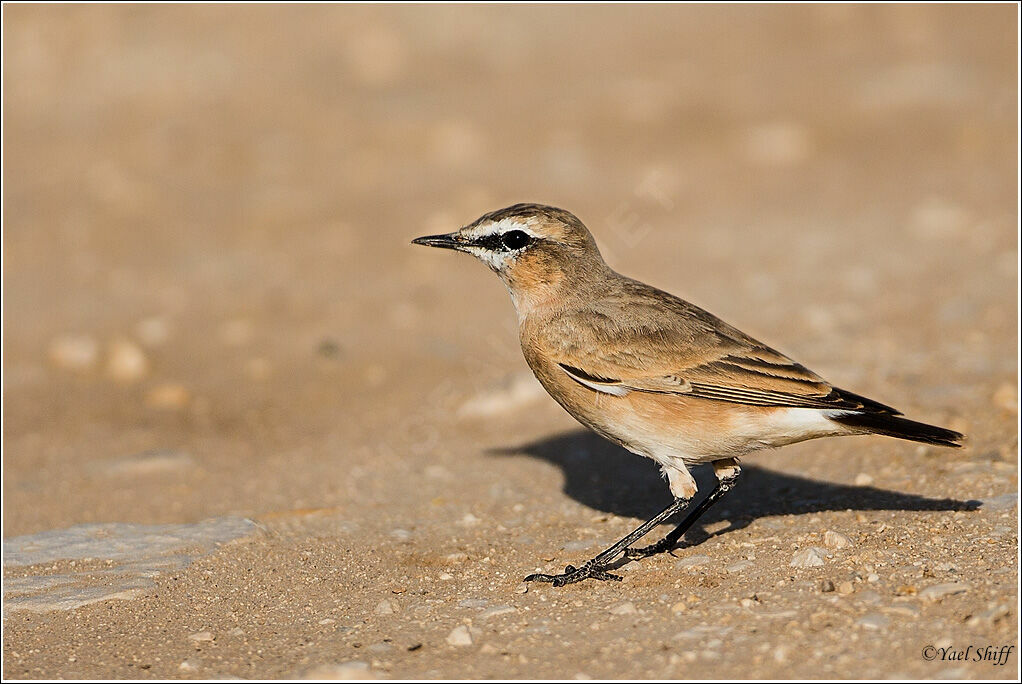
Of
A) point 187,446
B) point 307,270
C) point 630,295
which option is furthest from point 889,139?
point 187,446

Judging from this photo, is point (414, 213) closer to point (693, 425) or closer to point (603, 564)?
point (693, 425)

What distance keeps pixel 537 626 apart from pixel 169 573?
1868mm

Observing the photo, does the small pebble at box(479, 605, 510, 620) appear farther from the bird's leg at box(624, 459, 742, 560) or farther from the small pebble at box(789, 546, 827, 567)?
the small pebble at box(789, 546, 827, 567)

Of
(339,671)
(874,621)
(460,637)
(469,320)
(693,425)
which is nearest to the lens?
(339,671)

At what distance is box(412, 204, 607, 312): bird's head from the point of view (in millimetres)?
6258

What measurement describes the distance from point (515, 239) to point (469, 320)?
3.44m

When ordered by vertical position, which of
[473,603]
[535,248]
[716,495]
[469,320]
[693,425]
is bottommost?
[473,603]

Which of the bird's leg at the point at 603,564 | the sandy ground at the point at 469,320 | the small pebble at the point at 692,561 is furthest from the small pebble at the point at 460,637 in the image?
the small pebble at the point at 692,561

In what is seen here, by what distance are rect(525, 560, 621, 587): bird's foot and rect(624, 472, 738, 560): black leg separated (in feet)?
1.13

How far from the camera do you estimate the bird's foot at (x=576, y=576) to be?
5.27 metres

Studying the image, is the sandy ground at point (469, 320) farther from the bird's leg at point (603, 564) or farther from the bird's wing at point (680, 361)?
the bird's wing at point (680, 361)

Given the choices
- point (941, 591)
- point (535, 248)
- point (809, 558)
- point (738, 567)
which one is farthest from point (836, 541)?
point (535, 248)

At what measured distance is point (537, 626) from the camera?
475cm

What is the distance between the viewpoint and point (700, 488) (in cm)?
694
